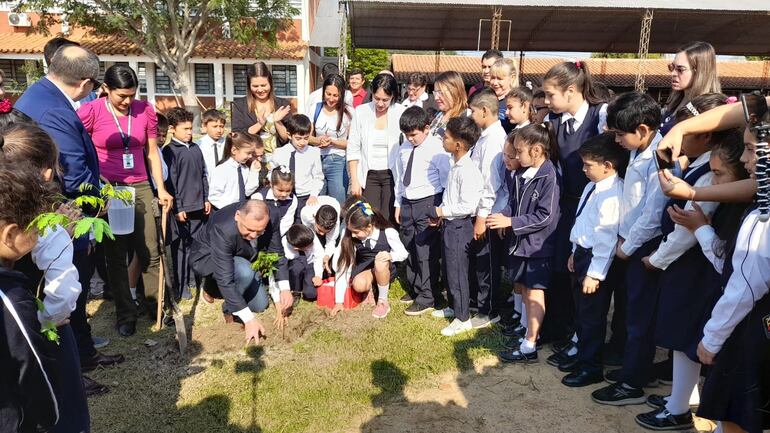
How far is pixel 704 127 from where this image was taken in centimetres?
244

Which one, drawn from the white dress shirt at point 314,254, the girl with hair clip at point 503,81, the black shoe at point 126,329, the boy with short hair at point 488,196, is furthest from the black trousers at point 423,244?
the black shoe at point 126,329

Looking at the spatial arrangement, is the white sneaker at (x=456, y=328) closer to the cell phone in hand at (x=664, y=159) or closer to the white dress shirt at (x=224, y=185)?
the cell phone in hand at (x=664, y=159)

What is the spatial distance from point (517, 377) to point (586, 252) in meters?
0.98

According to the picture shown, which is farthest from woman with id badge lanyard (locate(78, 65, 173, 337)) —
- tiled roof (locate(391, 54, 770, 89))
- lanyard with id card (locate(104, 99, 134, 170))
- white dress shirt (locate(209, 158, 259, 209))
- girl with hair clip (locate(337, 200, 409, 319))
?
tiled roof (locate(391, 54, 770, 89))

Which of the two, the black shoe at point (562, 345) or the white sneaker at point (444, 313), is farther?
the white sneaker at point (444, 313)

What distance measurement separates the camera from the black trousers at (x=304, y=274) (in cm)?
483

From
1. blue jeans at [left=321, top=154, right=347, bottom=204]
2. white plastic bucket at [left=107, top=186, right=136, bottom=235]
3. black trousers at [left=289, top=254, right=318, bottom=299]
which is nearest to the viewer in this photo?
white plastic bucket at [left=107, top=186, right=136, bottom=235]

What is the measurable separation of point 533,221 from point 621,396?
1234mm

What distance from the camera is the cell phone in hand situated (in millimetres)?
2467

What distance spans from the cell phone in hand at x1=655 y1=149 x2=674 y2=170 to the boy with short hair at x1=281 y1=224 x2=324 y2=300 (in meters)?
2.95

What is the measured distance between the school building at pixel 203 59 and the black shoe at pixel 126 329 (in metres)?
20.5

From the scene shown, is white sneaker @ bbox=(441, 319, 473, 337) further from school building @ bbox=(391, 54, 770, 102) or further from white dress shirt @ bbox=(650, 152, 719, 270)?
school building @ bbox=(391, 54, 770, 102)

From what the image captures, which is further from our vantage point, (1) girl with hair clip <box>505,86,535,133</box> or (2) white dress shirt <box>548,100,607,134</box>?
(1) girl with hair clip <box>505,86,535,133</box>

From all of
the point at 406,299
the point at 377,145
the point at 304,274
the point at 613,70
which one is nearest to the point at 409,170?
the point at 377,145
